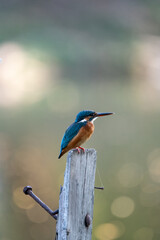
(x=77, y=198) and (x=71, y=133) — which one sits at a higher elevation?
(x=71, y=133)

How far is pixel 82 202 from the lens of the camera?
1.11m

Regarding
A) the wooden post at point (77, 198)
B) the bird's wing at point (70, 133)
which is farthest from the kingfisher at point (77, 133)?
the wooden post at point (77, 198)

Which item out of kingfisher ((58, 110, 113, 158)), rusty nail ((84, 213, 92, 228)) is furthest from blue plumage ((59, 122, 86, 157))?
rusty nail ((84, 213, 92, 228))

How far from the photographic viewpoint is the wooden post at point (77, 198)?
105 centimetres

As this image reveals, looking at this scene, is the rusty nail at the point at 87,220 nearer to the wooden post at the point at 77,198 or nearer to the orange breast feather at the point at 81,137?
the wooden post at the point at 77,198

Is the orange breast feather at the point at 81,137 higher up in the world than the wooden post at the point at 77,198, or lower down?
higher up

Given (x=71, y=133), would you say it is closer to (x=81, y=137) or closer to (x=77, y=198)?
(x=81, y=137)

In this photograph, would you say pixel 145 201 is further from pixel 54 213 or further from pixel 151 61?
pixel 54 213

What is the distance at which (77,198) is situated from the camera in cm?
109

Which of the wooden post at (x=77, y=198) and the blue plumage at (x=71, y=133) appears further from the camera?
the blue plumage at (x=71, y=133)

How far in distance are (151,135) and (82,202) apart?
3764 mm

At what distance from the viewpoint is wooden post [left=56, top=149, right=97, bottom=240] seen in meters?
1.05

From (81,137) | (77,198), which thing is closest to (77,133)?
(81,137)

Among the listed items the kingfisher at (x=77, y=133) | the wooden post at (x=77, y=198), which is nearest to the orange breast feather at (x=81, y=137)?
the kingfisher at (x=77, y=133)
